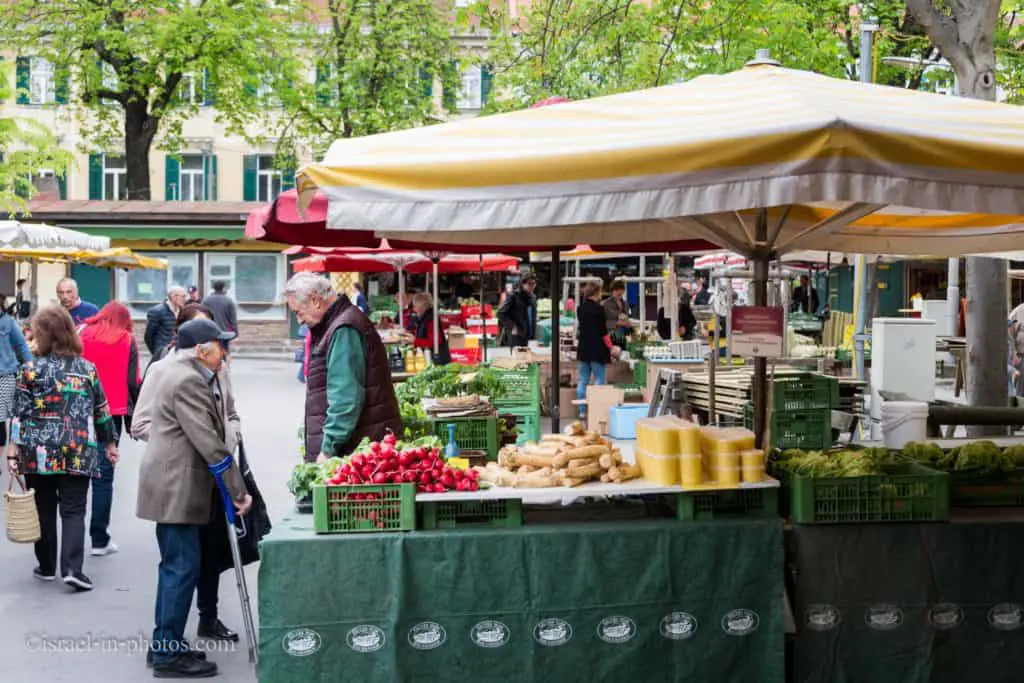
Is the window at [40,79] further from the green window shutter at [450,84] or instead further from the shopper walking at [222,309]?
the shopper walking at [222,309]

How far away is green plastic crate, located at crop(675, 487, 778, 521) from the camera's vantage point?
561 cm

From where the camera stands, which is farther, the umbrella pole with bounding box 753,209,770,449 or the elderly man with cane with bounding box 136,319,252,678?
the elderly man with cane with bounding box 136,319,252,678

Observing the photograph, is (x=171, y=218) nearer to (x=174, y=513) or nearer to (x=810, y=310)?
(x=810, y=310)

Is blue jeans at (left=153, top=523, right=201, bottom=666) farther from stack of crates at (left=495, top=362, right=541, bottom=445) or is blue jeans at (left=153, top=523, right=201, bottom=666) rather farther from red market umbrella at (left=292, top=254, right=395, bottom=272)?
red market umbrella at (left=292, top=254, right=395, bottom=272)

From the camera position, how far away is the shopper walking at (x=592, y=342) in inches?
648

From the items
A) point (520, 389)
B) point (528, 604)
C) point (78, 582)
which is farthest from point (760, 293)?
point (520, 389)

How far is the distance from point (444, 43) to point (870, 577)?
110 feet

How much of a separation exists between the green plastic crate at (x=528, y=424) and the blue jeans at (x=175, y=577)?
4.52 meters

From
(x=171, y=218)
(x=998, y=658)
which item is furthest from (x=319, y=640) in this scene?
(x=171, y=218)

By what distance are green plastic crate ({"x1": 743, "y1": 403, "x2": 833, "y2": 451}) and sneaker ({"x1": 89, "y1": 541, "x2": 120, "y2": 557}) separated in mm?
4940

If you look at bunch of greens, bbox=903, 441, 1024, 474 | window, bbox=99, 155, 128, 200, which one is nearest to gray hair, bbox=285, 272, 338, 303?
bunch of greens, bbox=903, 441, 1024, 474

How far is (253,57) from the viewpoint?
36.5 m

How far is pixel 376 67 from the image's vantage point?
36562 mm

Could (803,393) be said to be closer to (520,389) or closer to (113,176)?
(520,389)
